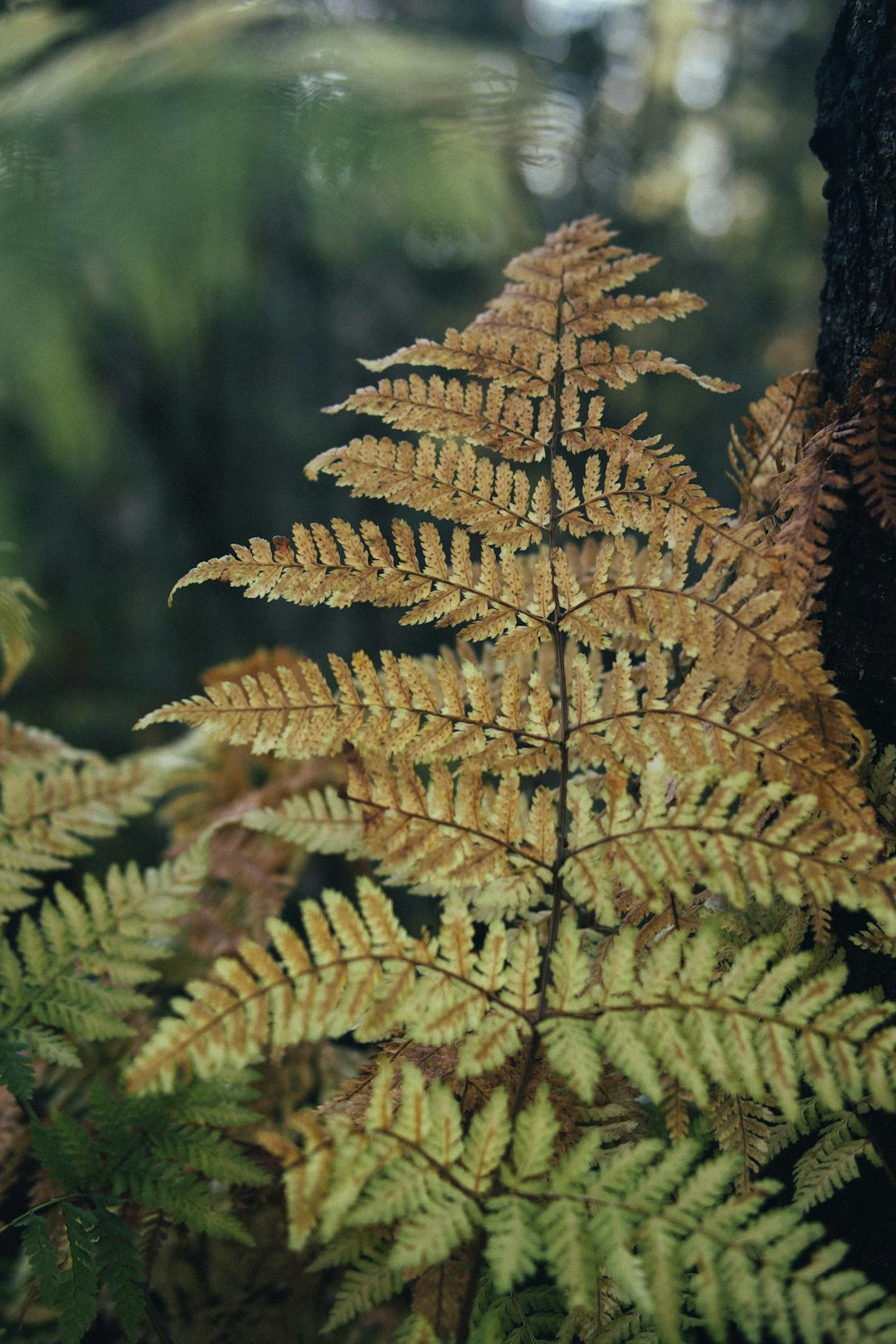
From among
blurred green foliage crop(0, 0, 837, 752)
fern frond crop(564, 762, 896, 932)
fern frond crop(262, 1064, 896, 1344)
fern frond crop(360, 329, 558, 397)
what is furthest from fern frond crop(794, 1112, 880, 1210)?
blurred green foliage crop(0, 0, 837, 752)

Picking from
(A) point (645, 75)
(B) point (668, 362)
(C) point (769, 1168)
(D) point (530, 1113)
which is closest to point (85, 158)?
(B) point (668, 362)

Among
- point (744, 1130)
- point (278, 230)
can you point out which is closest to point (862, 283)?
point (744, 1130)

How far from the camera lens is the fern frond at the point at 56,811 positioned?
40.5 inches

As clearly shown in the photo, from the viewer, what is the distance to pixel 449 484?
873 millimetres

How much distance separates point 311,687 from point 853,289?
756 millimetres

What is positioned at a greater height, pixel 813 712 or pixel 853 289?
pixel 853 289

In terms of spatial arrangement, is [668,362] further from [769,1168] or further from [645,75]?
[645,75]

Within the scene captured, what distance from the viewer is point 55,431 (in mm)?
2273

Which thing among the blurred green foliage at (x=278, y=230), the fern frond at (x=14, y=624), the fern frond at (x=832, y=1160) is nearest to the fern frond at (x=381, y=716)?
the fern frond at (x=832, y=1160)

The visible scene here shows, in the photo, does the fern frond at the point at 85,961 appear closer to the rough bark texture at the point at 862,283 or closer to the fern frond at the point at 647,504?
the fern frond at the point at 647,504

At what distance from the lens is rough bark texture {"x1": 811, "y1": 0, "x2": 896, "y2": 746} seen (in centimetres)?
85

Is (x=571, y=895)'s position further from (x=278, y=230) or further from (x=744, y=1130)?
(x=278, y=230)

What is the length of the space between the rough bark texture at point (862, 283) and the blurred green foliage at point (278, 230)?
661 millimetres

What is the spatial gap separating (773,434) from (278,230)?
3.97 m
